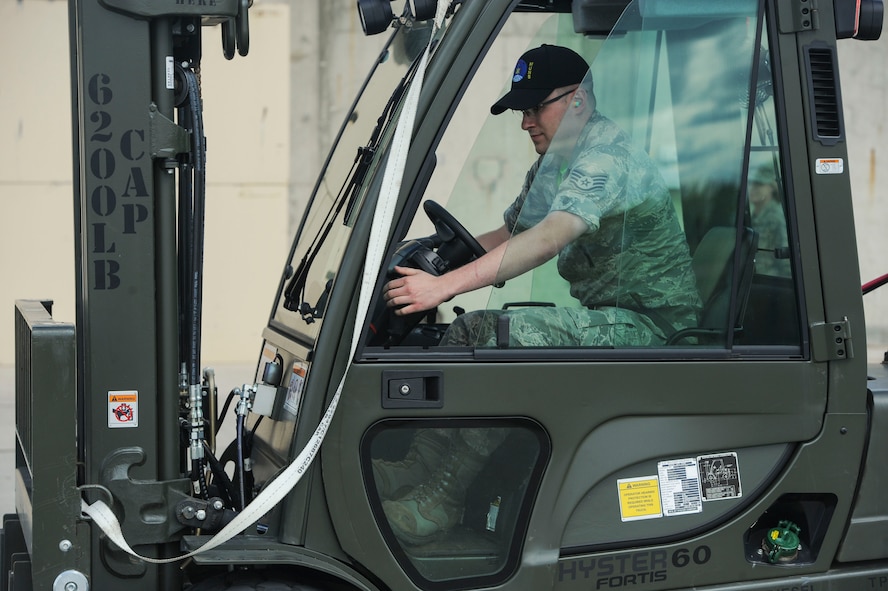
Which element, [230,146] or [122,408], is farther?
[230,146]

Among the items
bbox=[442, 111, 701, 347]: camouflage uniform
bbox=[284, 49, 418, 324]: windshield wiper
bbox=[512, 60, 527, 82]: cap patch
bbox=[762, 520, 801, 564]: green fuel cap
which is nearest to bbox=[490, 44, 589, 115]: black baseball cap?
bbox=[512, 60, 527, 82]: cap patch

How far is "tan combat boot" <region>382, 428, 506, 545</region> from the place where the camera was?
9.25ft

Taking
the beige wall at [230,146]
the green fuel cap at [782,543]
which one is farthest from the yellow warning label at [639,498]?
the beige wall at [230,146]

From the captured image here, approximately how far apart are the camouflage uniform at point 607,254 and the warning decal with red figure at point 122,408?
81cm

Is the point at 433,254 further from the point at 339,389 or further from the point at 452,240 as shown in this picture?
the point at 339,389

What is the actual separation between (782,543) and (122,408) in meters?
1.81

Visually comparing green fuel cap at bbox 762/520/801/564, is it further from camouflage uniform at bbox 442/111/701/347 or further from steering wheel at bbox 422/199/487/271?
steering wheel at bbox 422/199/487/271

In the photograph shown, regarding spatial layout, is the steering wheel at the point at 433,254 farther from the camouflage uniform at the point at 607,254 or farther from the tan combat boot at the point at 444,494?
the tan combat boot at the point at 444,494

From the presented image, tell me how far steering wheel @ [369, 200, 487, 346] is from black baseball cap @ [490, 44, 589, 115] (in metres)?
0.33

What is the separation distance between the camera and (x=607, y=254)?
2980 millimetres

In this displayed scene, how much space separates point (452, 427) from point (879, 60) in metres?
9.87

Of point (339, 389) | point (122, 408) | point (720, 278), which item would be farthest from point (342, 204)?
point (720, 278)

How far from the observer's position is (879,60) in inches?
441

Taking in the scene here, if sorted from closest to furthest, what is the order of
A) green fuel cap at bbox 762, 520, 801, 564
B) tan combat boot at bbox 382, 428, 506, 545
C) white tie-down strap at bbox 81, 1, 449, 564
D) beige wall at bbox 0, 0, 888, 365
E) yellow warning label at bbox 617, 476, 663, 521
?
white tie-down strap at bbox 81, 1, 449, 564 → tan combat boot at bbox 382, 428, 506, 545 → yellow warning label at bbox 617, 476, 663, 521 → green fuel cap at bbox 762, 520, 801, 564 → beige wall at bbox 0, 0, 888, 365
